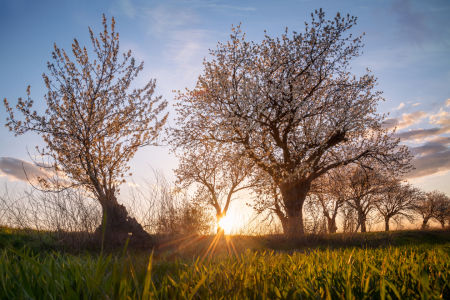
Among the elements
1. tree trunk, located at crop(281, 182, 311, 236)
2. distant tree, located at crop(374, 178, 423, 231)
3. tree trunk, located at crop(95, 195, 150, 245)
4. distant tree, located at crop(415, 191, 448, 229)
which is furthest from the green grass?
distant tree, located at crop(415, 191, 448, 229)

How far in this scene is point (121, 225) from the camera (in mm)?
8422

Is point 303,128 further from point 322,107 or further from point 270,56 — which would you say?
point 270,56

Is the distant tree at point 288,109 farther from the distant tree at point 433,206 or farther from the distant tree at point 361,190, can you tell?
the distant tree at point 433,206

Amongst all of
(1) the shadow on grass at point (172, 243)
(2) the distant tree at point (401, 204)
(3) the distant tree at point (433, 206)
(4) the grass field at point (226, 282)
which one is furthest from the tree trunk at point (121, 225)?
(3) the distant tree at point (433, 206)

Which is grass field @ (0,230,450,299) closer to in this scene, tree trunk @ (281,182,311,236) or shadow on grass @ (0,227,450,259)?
shadow on grass @ (0,227,450,259)

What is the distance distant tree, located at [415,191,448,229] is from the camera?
37.7 m

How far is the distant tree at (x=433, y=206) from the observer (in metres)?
37.7

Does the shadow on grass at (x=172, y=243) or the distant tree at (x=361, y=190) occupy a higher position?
the distant tree at (x=361, y=190)

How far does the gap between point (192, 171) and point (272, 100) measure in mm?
8650

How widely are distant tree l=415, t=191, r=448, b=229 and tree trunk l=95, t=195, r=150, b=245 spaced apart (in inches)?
1706

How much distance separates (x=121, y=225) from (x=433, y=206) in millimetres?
47170

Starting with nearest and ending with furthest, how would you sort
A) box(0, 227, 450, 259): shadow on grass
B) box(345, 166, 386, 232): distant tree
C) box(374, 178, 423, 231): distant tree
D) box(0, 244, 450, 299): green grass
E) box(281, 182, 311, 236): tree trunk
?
box(0, 244, 450, 299): green grass
box(0, 227, 450, 259): shadow on grass
box(345, 166, 386, 232): distant tree
box(281, 182, 311, 236): tree trunk
box(374, 178, 423, 231): distant tree

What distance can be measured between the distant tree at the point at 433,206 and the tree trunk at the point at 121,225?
4334 cm

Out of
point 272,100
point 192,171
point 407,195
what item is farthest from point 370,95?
point 407,195
